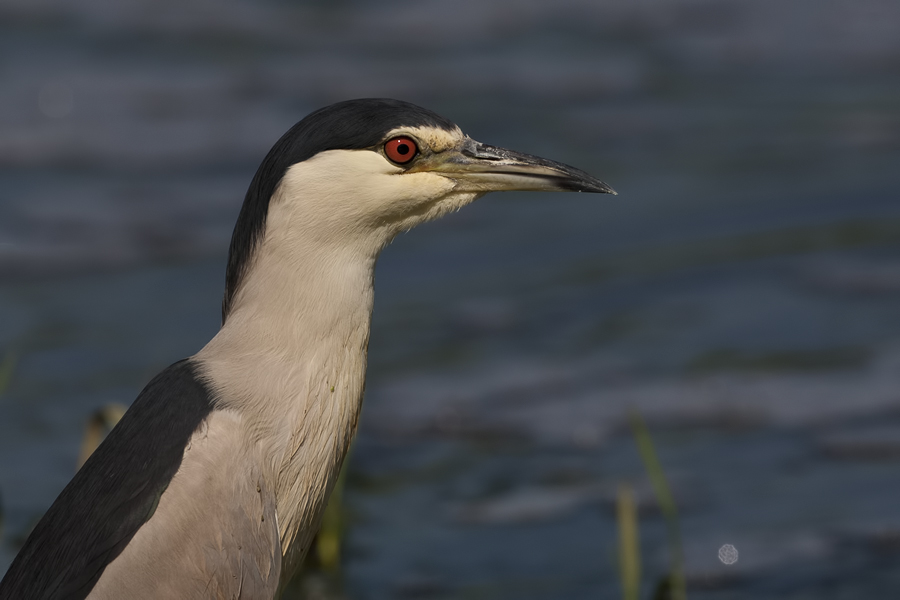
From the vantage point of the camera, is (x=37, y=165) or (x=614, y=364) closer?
(x=614, y=364)

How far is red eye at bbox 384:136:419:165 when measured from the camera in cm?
401

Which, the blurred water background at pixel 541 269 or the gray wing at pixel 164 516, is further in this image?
the blurred water background at pixel 541 269

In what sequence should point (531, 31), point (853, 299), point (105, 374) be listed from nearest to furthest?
point (105, 374)
point (853, 299)
point (531, 31)

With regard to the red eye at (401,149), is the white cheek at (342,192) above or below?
below

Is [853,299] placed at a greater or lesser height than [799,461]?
greater

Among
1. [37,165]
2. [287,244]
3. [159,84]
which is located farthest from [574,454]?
[159,84]

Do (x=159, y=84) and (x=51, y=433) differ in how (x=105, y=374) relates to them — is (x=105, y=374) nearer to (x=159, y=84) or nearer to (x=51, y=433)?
(x=51, y=433)

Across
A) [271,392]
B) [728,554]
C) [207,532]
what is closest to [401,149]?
[271,392]

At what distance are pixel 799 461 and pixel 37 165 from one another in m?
6.40

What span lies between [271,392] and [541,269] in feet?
18.2

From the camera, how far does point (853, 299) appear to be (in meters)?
8.73

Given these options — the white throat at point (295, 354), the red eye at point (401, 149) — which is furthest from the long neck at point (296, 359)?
the red eye at point (401, 149)

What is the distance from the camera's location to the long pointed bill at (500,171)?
4.14m

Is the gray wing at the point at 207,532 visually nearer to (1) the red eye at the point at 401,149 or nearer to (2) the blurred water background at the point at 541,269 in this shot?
(1) the red eye at the point at 401,149
